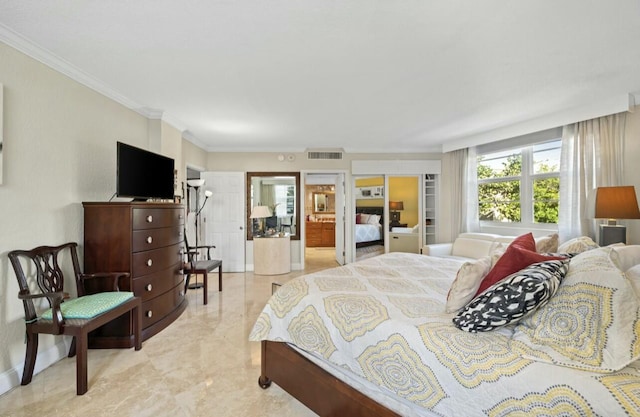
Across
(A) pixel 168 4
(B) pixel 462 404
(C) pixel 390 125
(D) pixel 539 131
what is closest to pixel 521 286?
(B) pixel 462 404

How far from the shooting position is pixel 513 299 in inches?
45.3

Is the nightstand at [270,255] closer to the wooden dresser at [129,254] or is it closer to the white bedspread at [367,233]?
the white bedspread at [367,233]

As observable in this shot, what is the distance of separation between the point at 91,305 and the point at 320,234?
6.36m

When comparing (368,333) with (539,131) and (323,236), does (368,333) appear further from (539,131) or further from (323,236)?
(323,236)

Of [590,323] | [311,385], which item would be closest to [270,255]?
[311,385]

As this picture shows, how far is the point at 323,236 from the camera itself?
8.14 meters

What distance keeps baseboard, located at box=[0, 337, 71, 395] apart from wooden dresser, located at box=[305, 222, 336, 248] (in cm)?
604

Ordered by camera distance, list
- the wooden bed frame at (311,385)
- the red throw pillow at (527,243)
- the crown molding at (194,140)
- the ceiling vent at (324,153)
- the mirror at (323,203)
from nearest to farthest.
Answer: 1. the wooden bed frame at (311,385)
2. the red throw pillow at (527,243)
3. the crown molding at (194,140)
4. the ceiling vent at (324,153)
5. the mirror at (323,203)

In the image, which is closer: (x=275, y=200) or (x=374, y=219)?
(x=275, y=200)

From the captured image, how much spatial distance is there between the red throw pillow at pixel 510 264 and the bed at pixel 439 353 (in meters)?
0.15

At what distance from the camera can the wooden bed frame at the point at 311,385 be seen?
4.47 ft

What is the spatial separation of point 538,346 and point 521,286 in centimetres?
23

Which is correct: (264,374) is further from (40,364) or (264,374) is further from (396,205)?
(396,205)

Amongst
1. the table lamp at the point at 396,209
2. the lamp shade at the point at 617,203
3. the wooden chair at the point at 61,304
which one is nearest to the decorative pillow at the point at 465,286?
the lamp shade at the point at 617,203
